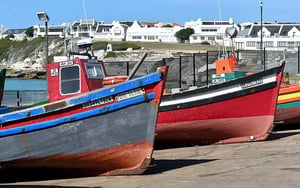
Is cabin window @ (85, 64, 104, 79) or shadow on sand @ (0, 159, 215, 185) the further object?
cabin window @ (85, 64, 104, 79)

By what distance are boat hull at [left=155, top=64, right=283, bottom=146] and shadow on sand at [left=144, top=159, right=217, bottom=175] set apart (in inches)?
106

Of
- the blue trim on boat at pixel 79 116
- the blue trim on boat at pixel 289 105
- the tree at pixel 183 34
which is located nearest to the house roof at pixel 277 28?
the tree at pixel 183 34

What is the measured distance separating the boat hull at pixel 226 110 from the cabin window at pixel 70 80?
12.2 ft

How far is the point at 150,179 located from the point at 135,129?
95cm

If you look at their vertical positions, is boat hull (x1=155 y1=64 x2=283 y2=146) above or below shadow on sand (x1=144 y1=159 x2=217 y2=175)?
above

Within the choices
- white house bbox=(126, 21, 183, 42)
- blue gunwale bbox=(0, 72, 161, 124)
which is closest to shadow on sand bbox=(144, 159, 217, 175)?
blue gunwale bbox=(0, 72, 161, 124)

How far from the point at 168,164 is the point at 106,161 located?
209 cm

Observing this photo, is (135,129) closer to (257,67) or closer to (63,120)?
(63,120)

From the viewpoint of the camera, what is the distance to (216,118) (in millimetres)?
17594

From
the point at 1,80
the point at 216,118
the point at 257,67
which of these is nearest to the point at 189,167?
the point at 216,118

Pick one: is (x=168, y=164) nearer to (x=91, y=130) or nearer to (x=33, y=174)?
(x=91, y=130)

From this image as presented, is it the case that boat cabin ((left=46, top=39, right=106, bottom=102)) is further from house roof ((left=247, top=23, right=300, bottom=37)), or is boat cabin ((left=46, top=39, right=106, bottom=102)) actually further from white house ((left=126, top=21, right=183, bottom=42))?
white house ((left=126, top=21, right=183, bottom=42))

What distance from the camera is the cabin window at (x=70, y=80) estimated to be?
14672 mm

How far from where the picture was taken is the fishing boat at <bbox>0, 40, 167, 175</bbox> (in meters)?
12.4
